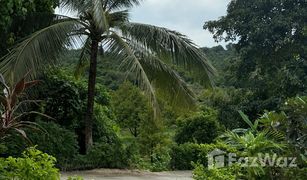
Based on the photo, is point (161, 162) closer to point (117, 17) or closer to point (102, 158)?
point (102, 158)

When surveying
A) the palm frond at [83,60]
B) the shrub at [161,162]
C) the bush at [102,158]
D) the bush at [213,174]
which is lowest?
the shrub at [161,162]

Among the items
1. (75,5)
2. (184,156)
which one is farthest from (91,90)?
(184,156)

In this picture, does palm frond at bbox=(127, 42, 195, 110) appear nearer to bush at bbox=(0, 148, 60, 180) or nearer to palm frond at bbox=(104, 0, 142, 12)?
palm frond at bbox=(104, 0, 142, 12)

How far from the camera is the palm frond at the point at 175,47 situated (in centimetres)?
1102

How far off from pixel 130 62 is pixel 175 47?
1.43m

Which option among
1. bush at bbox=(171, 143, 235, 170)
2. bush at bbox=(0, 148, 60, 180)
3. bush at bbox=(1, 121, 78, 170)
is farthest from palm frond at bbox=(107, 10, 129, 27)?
bush at bbox=(0, 148, 60, 180)

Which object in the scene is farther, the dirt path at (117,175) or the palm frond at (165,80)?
the palm frond at (165,80)

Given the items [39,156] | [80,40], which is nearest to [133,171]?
[80,40]

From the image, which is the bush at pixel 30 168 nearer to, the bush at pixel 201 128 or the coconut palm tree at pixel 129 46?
the coconut palm tree at pixel 129 46

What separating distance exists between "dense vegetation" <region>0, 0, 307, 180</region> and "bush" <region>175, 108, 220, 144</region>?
0.13 ft

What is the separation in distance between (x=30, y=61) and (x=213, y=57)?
21.6 m

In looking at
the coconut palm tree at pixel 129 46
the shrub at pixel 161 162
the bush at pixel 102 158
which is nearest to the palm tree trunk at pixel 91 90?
the coconut palm tree at pixel 129 46

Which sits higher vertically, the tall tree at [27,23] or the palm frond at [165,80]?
the tall tree at [27,23]

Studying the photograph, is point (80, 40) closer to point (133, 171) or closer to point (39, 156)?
point (133, 171)
